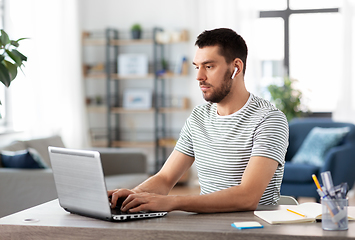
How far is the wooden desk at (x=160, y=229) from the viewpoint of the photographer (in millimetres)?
1154

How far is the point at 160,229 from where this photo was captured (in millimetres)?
1194

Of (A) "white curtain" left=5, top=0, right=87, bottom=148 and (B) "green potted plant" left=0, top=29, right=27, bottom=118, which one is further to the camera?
(A) "white curtain" left=5, top=0, right=87, bottom=148

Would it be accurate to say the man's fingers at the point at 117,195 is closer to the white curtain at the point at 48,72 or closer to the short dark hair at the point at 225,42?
the short dark hair at the point at 225,42

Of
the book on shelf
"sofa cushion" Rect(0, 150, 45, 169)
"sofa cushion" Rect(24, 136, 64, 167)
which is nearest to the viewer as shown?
the book on shelf

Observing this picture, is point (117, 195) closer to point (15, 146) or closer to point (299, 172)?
point (15, 146)

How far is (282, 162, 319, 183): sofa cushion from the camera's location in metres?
3.88

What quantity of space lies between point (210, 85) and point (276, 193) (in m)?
0.44

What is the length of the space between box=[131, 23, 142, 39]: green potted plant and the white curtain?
24.9 inches

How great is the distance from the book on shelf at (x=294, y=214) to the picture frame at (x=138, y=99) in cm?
432

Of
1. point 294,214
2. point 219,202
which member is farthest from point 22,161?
point 294,214

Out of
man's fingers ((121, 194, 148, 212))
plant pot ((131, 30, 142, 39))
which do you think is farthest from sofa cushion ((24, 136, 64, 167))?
man's fingers ((121, 194, 148, 212))

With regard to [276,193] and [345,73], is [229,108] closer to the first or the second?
[276,193]

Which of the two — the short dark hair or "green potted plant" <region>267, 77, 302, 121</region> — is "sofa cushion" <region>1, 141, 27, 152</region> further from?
"green potted plant" <region>267, 77, 302, 121</region>

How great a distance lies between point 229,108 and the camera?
1.73m
